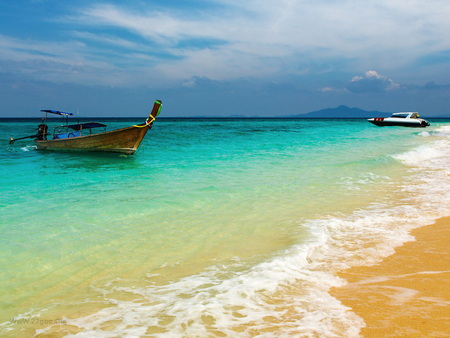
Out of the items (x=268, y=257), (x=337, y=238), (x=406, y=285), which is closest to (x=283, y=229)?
(x=337, y=238)

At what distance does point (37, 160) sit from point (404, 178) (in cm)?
1571

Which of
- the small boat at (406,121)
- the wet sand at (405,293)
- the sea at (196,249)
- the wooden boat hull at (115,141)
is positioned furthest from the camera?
the small boat at (406,121)

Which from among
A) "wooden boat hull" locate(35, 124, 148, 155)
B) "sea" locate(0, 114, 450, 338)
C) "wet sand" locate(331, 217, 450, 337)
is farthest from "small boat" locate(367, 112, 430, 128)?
"wet sand" locate(331, 217, 450, 337)

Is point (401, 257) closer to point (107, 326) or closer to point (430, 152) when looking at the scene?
point (107, 326)

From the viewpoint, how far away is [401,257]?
3871 millimetres

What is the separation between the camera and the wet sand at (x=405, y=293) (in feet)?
7.82

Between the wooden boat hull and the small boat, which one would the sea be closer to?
the wooden boat hull

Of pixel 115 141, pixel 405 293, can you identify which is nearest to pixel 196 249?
pixel 405 293

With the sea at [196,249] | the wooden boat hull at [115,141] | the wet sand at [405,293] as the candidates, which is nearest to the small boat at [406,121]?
the sea at [196,249]

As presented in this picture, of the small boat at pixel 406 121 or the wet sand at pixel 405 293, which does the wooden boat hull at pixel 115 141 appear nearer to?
the wet sand at pixel 405 293

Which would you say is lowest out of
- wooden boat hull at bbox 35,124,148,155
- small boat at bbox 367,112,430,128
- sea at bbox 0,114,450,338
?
sea at bbox 0,114,450,338

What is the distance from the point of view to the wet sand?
2383 mm

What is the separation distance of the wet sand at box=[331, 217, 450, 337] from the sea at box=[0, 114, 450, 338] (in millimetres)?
137

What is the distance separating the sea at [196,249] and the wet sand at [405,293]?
0.45 feet
